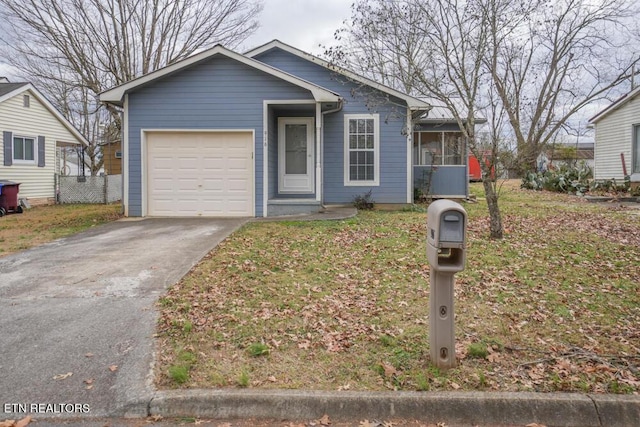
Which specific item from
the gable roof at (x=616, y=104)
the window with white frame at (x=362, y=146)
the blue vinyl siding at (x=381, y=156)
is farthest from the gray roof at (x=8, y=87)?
the gable roof at (x=616, y=104)

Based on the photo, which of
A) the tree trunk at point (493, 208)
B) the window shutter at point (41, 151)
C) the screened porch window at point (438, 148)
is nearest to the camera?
the tree trunk at point (493, 208)

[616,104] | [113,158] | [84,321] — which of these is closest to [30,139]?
[113,158]

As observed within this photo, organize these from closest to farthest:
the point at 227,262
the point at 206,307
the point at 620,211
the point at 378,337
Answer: the point at 378,337 → the point at 206,307 → the point at 227,262 → the point at 620,211

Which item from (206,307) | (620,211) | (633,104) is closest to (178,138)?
(206,307)

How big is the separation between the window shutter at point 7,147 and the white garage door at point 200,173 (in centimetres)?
829

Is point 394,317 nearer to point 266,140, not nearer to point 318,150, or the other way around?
point 318,150

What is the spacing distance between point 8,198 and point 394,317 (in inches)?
580

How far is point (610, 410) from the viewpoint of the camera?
10.4 ft

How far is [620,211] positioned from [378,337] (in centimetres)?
1188

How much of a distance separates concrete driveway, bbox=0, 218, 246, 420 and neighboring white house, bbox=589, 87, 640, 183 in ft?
56.5

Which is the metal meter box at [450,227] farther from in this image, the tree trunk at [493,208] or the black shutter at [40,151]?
the black shutter at [40,151]

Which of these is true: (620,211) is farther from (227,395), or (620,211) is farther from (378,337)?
(227,395)

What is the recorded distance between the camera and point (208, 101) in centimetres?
1166

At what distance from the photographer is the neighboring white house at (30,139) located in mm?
16781
